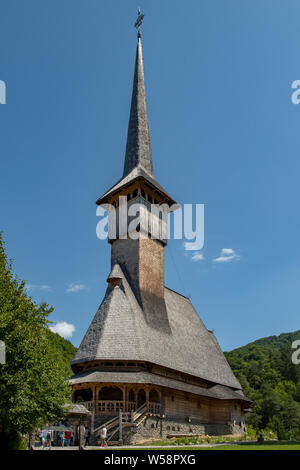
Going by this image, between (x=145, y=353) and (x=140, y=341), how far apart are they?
999 millimetres

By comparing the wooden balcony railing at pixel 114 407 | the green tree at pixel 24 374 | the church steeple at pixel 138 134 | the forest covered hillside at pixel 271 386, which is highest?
the church steeple at pixel 138 134

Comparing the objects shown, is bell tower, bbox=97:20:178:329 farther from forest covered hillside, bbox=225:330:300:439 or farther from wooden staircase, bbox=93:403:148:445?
forest covered hillside, bbox=225:330:300:439

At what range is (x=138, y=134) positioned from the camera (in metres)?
43.2

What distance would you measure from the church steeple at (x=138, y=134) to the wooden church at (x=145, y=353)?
0.42 feet

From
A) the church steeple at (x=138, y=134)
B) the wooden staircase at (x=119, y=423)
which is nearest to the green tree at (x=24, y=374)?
the wooden staircase at (x=119, y=423)

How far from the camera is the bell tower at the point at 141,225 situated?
3506cm

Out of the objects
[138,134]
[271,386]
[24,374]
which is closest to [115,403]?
[24,374]

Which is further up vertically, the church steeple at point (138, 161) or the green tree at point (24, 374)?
the church steeple at point (138, 161)

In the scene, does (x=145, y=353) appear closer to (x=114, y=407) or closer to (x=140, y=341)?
(x=140, y=341)

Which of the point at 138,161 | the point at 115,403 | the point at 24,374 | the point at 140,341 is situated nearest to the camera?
the point at 24,374

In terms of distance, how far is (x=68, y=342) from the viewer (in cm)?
8188

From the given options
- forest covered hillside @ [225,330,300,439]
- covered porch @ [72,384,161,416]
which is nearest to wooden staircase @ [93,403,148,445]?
covered porch @ [72,384,161,416]

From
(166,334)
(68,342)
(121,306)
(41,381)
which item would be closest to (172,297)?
(166,334)

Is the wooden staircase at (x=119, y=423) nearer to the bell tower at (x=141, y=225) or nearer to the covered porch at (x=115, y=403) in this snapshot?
the covered porch at (x=115, y=403)
